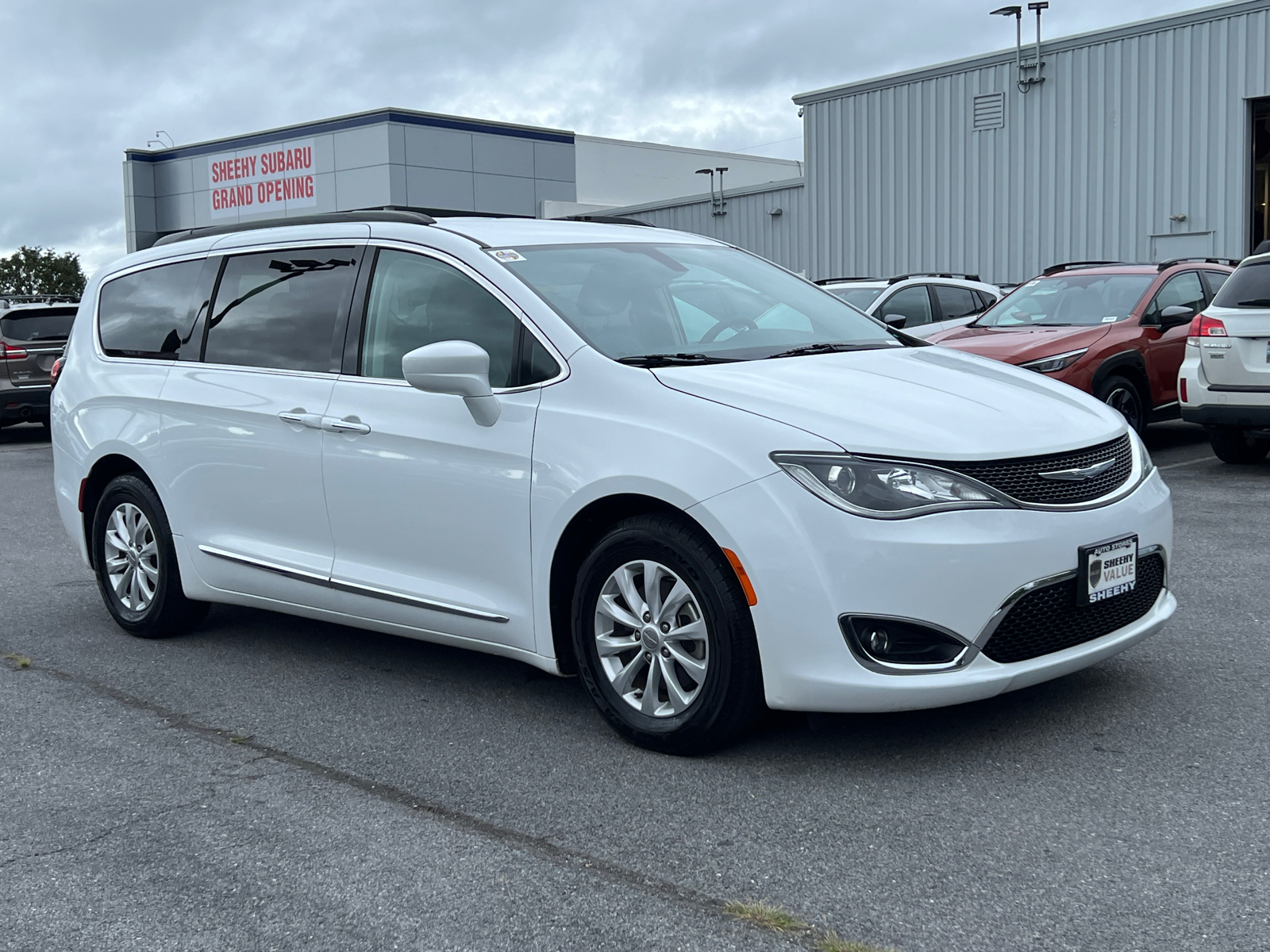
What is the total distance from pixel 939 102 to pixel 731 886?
20741 mm

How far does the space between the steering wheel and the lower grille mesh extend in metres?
1.47

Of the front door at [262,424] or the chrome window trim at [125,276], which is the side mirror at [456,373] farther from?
the chrome window trim at [125,276]

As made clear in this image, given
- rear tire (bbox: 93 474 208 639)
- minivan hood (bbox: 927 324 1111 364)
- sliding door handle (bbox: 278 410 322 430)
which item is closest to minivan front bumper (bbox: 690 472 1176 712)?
sliding door handle (bbox: 278 410 322 430)

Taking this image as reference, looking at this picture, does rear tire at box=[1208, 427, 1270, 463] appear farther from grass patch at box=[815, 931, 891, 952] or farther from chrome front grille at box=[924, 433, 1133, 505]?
grass patch at box=[815, 931, 891, 952]

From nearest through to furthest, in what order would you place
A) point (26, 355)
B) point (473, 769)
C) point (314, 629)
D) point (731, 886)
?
point (731, 886)
point (473, 769)
point (314, 629)
point (26, 355)

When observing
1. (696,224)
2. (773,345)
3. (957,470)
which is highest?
(696,224)

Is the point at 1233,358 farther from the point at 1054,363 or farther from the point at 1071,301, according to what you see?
the point at 1071,301

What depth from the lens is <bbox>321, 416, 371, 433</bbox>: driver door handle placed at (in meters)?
4.88

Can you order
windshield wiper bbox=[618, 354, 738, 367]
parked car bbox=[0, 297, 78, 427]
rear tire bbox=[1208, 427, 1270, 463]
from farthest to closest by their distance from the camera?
parked car bbox=[0, 297, 78, 427], rear tire bbox=[1208, 427, 1270, 463], windshield wiper bbox=[618, 354, 738, 367]

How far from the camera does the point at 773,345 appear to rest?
4832 mm

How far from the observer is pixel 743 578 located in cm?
388

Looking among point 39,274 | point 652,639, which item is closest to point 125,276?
point 652,639

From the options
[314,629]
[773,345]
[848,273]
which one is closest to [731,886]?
[773,345]

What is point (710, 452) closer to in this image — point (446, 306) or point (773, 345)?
point (773, 345)
